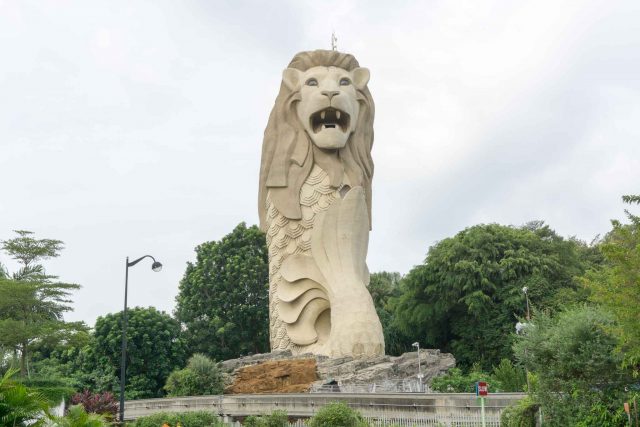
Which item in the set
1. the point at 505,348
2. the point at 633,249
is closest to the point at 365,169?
the point at 505,348

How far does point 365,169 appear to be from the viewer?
94.7ft

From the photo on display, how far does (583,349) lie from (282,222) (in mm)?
17845

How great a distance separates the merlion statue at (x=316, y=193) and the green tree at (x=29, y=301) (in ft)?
27.6

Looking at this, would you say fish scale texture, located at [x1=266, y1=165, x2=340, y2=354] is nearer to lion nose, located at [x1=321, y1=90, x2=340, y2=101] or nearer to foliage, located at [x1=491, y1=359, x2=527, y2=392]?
lion nose, located at [x1=321, y1=90, x2=340, y2=101]

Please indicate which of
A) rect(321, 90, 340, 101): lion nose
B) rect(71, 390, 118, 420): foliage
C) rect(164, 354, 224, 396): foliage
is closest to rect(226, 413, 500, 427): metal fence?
rect(71, 390, 118, 420): foliage

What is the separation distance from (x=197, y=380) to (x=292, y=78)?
40.5 ft

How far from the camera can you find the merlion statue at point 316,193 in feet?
87.2

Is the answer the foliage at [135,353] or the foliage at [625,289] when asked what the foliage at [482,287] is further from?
the foliage at [625,289]

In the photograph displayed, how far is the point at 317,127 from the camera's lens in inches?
1112

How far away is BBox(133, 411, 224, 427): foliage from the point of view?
1548 centimetres

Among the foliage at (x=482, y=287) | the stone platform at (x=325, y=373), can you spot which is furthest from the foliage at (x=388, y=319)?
the stone platform at (x=325, y=373)

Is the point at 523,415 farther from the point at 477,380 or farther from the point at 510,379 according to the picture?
the point at 510,379

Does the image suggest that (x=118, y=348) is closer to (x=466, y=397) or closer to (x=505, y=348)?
(x=505, y=348)

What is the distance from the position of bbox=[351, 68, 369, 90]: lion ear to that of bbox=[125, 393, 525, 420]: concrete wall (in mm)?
15047
